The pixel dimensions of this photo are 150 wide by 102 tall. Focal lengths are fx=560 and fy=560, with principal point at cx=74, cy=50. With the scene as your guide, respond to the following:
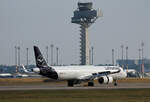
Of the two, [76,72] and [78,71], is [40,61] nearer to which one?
[76,72]

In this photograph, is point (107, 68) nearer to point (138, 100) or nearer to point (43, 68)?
point (43, 68)

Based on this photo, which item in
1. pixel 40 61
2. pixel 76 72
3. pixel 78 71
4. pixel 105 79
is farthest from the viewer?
pixel 78 71

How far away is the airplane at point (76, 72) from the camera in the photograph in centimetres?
9050

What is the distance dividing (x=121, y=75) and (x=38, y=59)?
56.5ft

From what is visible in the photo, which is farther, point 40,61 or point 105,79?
point 105,79

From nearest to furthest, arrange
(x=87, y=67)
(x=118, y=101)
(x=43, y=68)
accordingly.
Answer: (x=118, y=101) → (x=43, y=68) → (x=87, y=67)

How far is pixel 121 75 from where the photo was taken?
3925 inches

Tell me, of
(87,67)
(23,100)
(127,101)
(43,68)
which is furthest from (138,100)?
(87,67)

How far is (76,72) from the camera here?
95.3 metres

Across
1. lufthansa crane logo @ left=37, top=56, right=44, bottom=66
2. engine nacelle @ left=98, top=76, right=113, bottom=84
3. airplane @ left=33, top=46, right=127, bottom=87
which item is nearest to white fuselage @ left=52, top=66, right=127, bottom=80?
airplane @ left=33, top=46, right=127, bottom=87

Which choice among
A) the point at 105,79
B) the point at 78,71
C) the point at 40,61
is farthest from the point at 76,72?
the point at 40,61

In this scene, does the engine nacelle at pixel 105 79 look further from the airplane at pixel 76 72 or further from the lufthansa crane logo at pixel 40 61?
the lufthansa crane logo at pixel 40 61

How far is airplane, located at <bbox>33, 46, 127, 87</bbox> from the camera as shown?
297 feet

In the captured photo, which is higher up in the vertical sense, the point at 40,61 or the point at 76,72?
the point at 40,61
